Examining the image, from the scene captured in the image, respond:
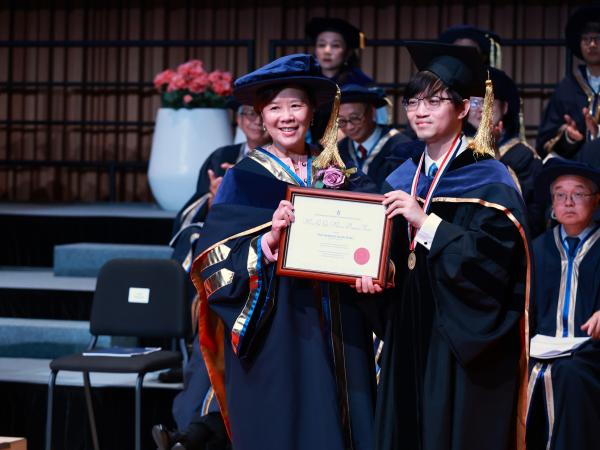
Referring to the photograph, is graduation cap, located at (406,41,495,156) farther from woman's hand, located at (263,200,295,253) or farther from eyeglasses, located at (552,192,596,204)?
eyeglasses, located at (552,192,596,204)

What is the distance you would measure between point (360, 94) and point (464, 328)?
287cm

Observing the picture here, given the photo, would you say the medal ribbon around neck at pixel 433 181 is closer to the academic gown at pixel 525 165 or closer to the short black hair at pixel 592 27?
the academic gown at pixel 525 165

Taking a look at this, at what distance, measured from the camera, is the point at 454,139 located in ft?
11.5

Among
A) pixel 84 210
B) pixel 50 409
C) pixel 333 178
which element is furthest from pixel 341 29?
pixel 333 178

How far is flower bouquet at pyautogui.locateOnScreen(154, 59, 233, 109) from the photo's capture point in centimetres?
850

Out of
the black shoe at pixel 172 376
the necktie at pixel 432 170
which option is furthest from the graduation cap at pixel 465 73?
the black shoe at pixel 172 376

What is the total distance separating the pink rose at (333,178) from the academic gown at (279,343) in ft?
0.37

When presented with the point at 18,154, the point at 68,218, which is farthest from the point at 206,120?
the point at 18,154

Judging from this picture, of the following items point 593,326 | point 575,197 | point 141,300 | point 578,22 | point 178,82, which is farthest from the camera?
point 178,82

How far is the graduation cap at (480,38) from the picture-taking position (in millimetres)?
6234

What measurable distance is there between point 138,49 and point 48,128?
1.20 meters

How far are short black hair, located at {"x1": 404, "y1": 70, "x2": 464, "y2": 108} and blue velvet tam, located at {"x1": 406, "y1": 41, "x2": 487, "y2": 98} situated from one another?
0.01 m

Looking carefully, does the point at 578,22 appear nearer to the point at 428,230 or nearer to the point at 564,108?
the point at 564,108

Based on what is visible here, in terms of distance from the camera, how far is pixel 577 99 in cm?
648
